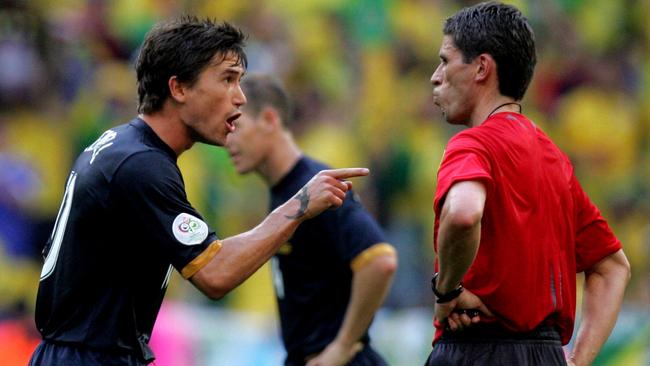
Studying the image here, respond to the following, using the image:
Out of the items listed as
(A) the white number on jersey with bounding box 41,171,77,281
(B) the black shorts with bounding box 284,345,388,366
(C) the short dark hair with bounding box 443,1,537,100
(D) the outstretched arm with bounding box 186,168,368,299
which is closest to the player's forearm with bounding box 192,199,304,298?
(D) the outstretched arm with bounding box 186,168,368,299

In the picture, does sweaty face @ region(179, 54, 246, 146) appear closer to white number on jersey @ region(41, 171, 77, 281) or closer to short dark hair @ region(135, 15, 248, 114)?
short dark hair @ region(135, 15, 248, 114)

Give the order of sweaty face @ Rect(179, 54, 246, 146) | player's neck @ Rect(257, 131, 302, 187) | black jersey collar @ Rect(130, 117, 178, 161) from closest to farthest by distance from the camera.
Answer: black jersey collar @ Rect(130, 117, 178, 161) < sweaty face @ Rect(179, 54, 246, 146) < player's neck @ Rect(257, 131, 302, 187)

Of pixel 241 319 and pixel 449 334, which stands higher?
pixel 449 334

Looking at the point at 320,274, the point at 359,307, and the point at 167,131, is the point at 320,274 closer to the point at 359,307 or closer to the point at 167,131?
the point at 359,307

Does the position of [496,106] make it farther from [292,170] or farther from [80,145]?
[80,145]

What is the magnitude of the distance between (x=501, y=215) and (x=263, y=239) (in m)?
0.92

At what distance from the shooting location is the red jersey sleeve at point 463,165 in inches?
158

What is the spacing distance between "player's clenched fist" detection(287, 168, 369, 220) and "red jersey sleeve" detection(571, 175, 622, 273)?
924mm

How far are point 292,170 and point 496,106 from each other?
2107 mm

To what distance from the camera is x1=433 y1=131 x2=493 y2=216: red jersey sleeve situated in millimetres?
4004

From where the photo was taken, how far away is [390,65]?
1114cm

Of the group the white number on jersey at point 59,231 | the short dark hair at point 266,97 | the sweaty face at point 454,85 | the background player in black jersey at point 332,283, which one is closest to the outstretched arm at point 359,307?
the background player in black jersey at point 332,283

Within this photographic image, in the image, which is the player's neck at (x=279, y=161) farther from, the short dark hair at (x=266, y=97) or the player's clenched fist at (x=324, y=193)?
the player's clenched fist at (x=324, y=193)

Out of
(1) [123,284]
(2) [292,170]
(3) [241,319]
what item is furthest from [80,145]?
(1) [123,284]
